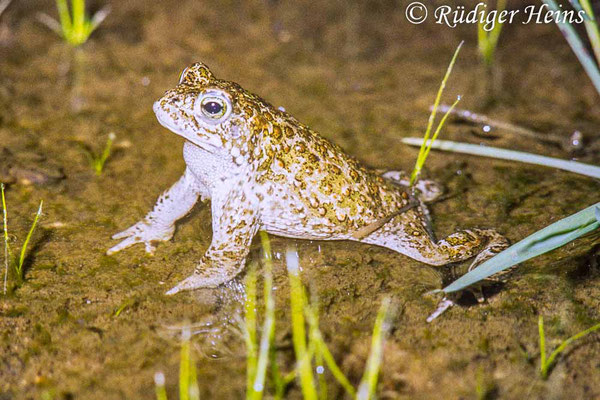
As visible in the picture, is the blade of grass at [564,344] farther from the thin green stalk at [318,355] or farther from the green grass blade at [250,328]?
the green grass blade at [250,328]

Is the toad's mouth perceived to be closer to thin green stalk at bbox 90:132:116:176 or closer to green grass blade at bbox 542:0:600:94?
thin green stalk at bbox 90:132:116:176

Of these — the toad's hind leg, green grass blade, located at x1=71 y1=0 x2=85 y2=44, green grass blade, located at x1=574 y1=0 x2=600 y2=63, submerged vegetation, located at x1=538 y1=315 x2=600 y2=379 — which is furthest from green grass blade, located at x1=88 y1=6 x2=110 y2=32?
submerged vegetation, located at x1=538 y1=315 x2=600 y2=379

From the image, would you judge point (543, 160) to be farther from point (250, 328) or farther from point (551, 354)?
point (250, 328)

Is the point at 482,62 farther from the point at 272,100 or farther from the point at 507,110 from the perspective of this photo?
the point at 272,100

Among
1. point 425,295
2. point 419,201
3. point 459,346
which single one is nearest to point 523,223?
point 419,201

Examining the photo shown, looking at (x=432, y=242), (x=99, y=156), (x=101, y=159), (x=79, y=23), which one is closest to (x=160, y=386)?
(x=432, y=242)

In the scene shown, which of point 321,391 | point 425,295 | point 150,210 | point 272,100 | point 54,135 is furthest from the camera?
point 272,100
